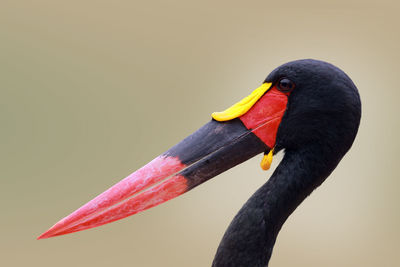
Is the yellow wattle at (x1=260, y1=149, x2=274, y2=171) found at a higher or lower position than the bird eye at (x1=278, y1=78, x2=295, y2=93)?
lower

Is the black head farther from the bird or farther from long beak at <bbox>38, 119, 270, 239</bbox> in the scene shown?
long beak at <bbox>38, 119, 270, 239</bbox>

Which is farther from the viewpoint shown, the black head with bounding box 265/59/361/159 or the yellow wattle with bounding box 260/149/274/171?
the yellow wattle with bounding box 260/149/274/171

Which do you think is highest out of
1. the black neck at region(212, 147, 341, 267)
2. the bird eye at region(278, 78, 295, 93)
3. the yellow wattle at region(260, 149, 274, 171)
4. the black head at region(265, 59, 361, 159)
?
the bird eye at region(278, 78, 295, 93)

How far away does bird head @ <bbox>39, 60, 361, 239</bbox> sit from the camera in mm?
1245

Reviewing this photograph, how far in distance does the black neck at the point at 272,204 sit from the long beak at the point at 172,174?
11cm

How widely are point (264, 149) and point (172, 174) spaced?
278 millimetres

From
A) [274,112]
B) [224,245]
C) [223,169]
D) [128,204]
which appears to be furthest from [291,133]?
[128,204]

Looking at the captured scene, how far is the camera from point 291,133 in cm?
129

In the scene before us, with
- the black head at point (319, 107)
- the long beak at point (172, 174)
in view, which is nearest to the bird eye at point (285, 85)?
the black head at point (319, 107)

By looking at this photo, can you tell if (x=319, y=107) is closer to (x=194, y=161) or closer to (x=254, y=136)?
(x=254, y=136)

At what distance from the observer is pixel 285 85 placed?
1.29 meters

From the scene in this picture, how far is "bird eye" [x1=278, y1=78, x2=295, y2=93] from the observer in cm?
129

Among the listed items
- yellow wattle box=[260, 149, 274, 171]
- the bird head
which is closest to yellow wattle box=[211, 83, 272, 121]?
the bird head

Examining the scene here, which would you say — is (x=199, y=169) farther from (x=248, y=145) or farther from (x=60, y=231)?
(x=60, y=231)
